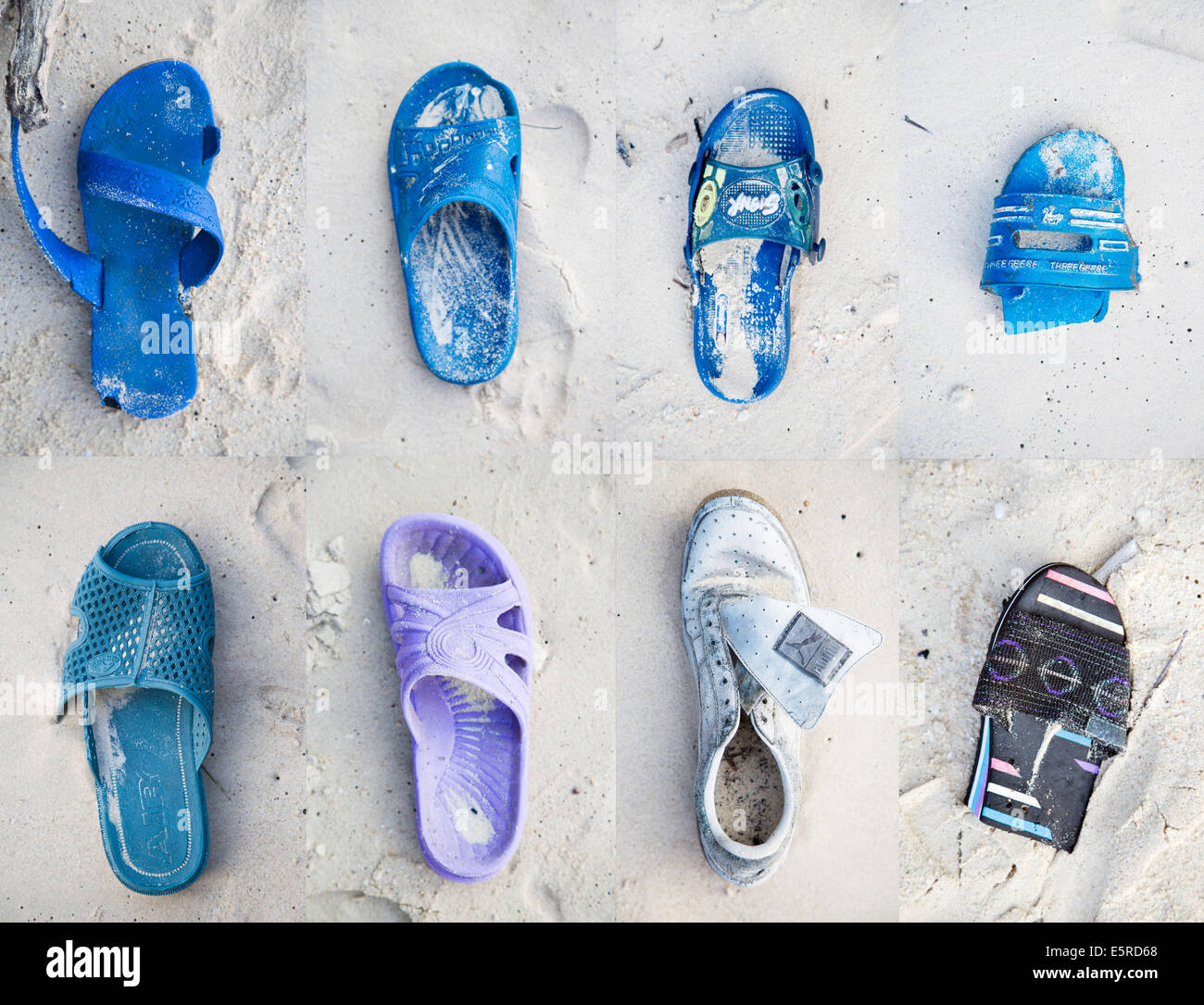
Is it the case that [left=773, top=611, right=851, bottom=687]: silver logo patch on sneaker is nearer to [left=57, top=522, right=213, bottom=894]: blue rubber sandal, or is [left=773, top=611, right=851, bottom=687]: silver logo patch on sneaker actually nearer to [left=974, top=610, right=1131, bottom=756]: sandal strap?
[left=974, top=610, right=1131, bottom=756]: sandal strap

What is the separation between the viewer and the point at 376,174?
5.25ft

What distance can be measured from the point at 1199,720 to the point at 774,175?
1.58 meters

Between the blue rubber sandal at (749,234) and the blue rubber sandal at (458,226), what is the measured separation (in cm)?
41

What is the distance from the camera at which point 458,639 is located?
1.52 meters

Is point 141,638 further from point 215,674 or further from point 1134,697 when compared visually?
point 1134,697

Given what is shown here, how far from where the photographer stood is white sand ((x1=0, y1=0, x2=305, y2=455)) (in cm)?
157

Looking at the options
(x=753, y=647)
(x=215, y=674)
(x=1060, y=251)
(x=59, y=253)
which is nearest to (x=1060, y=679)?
(x=753, y=647)

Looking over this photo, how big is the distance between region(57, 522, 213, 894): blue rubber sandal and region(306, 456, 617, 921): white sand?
0.24m

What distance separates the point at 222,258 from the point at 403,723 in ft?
3.64

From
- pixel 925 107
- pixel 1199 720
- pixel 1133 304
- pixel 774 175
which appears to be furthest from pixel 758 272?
pixel 1199 720

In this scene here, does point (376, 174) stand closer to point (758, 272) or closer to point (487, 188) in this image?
point (487, 188)

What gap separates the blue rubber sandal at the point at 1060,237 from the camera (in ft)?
5.11

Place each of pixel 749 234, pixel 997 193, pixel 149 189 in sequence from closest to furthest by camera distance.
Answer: pixel 149 189, pixel 749 234, pixel 997 193

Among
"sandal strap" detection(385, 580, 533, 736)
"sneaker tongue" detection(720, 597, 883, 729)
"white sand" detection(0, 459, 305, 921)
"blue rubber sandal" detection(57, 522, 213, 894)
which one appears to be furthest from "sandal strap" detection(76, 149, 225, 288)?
"sneaker tongue" detection(720, 597, 883, 729)
